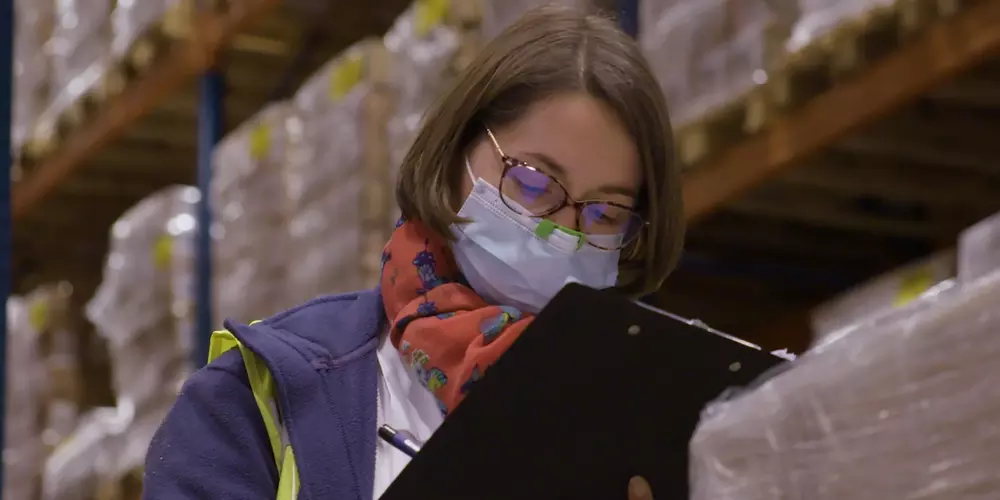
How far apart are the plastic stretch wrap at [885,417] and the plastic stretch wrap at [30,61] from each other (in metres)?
5.05

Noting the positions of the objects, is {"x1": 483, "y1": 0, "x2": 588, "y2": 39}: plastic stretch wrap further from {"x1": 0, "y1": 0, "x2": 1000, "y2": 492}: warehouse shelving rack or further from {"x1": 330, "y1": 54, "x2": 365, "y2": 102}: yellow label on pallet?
{"x1": 330, "y1": 54, "x2": 365, "y2": 102}: yellow label on pallet

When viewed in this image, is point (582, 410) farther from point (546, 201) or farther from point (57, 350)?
point (57, 350)

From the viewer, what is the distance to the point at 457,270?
153 cm

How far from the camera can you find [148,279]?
4613 mm

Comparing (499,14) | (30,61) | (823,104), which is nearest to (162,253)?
(30,61)

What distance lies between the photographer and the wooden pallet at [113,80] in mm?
4766

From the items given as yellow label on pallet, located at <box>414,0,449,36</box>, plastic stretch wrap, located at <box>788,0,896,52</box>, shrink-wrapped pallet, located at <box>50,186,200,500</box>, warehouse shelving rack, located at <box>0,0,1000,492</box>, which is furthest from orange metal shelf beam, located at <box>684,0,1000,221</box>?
shrink-wrapped pallet, located at <box>50,186,200,500</box>

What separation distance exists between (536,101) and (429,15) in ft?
6.71

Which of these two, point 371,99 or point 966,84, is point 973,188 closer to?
point 966,84

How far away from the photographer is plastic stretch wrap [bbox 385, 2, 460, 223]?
3.38m

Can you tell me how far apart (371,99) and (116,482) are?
1749mm

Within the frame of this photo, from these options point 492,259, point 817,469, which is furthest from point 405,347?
point 817,469

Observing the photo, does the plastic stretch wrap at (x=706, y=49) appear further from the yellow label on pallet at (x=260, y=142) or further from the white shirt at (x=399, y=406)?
the white shirt at (x=399, y=406)

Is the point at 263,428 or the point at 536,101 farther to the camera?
the point at 536,101
